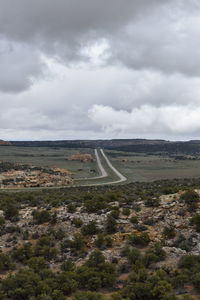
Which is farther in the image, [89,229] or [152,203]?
[152,203]

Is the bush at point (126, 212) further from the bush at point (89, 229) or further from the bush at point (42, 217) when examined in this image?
the bush at point (42, 217)

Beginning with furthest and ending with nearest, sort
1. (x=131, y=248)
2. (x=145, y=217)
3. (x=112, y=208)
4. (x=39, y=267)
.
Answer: (x=112, y=208), (x=145, y=217), (x=131, y=248), (x=39, y=267)

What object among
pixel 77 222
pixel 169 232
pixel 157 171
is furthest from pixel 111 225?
pixel 157 171

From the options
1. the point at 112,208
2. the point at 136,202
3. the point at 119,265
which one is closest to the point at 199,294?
the point at 119,265

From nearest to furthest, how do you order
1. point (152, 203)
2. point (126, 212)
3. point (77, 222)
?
1. point (77, 222)
2. point (126, 212)
3. point (152, 203)

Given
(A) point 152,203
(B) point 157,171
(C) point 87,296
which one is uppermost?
(A) point 152,203

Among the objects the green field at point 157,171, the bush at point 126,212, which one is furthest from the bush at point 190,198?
the green field at point 157,171

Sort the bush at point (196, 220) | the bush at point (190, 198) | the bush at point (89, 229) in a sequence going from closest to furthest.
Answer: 1. the bush at point (196, 220)
2. the bush at point (89, 229)
3. the bush at point (190, 198)

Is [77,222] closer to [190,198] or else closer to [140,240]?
[140,240]

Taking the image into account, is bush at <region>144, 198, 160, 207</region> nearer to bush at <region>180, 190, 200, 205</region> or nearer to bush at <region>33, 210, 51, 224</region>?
bush at <region>180, 190, 200, 205</region>

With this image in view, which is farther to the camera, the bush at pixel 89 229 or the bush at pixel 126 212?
the bush at pixel 126 212

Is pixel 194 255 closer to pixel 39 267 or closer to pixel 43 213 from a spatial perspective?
pixel 39 267
